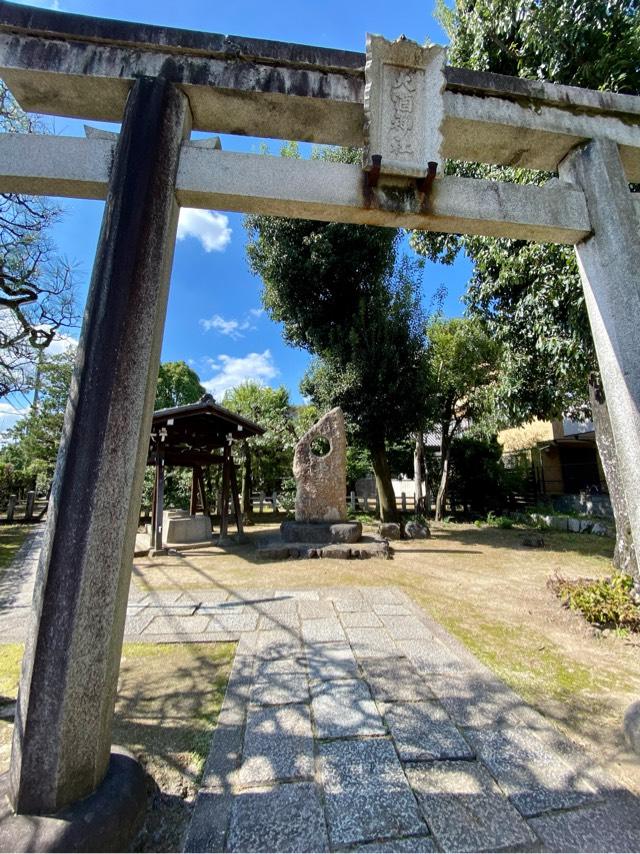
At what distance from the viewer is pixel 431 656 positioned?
350cm

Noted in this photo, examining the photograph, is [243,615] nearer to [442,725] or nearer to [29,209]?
[442,725]

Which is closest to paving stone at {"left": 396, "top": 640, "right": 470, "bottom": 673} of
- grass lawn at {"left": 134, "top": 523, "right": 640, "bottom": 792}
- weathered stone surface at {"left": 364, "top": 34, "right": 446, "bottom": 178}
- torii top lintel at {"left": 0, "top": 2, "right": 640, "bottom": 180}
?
grass lawn at {"left": 134, "top": 523, "right": 640, "bottom": 792}

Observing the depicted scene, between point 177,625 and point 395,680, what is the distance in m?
2.57

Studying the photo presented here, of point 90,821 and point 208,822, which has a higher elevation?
point 90,821

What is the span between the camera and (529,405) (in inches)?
327

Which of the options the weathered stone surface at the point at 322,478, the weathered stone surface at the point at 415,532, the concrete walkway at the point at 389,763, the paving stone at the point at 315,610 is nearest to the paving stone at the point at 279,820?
the concrete walkway at the point at 389,763

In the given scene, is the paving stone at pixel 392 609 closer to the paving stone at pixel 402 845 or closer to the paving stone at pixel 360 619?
the paving stone at pixel 360 619

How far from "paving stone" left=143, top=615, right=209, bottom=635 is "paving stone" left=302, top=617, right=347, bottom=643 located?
44.4 inches

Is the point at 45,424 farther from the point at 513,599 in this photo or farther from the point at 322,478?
the point at 513,599

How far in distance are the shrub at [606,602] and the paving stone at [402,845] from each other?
12.1ft

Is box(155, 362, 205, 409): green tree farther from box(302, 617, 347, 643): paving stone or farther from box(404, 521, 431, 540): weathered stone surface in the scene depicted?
box(302, 617, 347, 643): paving stone

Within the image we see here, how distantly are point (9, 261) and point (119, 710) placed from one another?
31.6 feet

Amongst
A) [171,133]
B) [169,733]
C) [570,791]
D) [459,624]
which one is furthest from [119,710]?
[171,133]

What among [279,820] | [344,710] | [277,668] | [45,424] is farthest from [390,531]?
[45,424]
